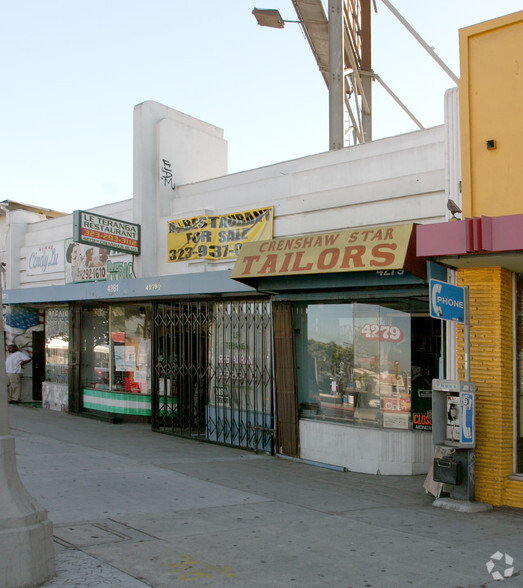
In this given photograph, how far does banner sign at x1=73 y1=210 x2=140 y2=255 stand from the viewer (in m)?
13.2

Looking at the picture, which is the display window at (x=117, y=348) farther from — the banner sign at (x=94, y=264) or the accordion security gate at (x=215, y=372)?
the accordion security gate at (x=215, y=372)

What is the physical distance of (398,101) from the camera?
18016mm

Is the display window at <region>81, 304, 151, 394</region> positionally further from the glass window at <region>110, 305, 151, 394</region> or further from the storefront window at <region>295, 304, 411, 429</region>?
the storefront window at <region>295, 304, 411, 429</region>

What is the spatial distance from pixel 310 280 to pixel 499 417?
11.6ft

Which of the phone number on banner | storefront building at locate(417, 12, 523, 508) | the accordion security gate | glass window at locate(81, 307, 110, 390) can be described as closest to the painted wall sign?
glass window at locate(81, 307, 110, 390)

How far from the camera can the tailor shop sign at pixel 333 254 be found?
8672 millimetres

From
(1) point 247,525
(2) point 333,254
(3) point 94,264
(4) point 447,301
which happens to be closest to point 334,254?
(2) point 333,254

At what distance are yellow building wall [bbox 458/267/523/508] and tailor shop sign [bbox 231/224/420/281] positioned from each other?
0.93 meters

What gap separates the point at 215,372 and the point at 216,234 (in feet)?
8.66

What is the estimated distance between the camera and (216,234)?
12.5m

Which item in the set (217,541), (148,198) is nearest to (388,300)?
(217,541)

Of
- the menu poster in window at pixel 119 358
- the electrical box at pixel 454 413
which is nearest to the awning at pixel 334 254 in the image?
the electrical box at pixel 454 413

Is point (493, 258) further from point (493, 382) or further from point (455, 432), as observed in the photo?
point (455, 432)

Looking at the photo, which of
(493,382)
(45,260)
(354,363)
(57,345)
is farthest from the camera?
(57,345)
